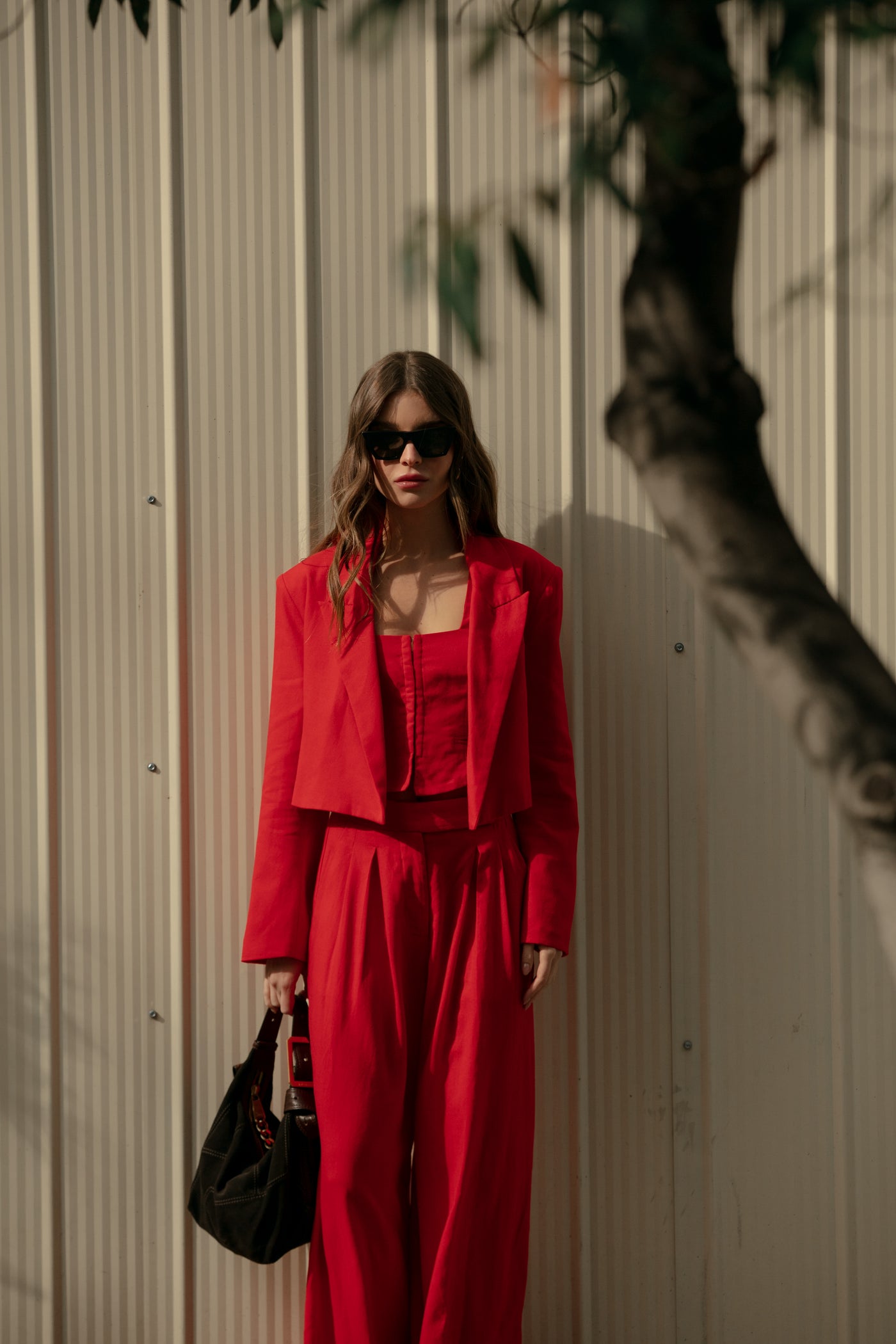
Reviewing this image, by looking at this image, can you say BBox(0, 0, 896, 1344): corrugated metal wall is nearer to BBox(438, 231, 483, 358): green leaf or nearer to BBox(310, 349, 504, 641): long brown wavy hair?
BBox(310, 349, 504, 641): long brown wavy hair

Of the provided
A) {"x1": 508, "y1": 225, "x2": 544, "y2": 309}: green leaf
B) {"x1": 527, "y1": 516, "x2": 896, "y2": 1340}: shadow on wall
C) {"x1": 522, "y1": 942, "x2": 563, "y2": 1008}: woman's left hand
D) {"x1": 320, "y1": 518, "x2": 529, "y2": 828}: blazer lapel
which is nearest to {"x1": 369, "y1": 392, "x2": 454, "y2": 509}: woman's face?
{"x1": 320, "y1": 518, "x2": 529, "y2": 828}: blazer lapel

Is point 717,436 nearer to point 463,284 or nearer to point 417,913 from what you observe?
point 463,284

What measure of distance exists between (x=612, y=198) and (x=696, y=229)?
68 mm

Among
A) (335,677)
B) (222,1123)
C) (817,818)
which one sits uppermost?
(335,677)

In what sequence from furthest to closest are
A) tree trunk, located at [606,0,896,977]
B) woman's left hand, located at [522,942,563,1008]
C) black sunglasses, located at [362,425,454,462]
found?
1. woman's left hand, located at [522,942,563,1008]
2. black sunglasses, located at [362,425,454,462]
3. tree trunk, located at [606,0,896,977]

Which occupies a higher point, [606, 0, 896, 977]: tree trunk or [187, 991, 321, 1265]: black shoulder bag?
[606, 0, 896, 977]: tree trunk

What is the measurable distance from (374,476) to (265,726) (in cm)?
51

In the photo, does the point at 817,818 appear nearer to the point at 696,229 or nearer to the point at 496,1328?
the point at 496,1328

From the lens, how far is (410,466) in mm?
1529

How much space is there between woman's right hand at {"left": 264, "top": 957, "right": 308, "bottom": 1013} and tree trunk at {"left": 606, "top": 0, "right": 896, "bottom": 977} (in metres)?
1.30

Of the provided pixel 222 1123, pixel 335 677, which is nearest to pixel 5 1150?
pixel 222 1123

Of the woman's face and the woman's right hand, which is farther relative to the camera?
the woman's right hand

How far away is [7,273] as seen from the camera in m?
1.89

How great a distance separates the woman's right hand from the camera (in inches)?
65.3
